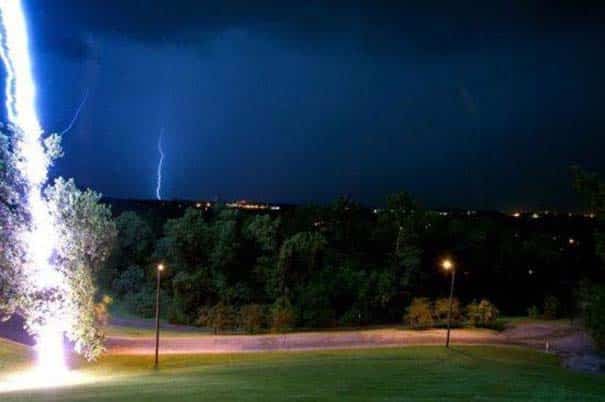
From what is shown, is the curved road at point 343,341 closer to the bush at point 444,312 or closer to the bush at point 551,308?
the bush at point 444,312

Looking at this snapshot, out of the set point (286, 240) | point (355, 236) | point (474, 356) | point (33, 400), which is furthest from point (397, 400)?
point (355, 236)

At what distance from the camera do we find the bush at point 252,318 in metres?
42.4

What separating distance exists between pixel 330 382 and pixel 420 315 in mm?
25886

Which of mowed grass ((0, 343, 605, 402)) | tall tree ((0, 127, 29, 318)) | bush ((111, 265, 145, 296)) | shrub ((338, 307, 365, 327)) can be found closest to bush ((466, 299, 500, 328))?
shrub ((338, 307, 365, 327))

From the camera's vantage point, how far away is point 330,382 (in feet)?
57.0

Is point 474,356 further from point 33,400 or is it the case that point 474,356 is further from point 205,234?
point 205,234

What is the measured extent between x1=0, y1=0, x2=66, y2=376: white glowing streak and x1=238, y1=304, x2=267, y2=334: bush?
18509 millimetres

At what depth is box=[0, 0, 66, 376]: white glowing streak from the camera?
20.6m

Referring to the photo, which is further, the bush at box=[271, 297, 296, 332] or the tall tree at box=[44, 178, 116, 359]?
the bush at box=[271, 297, 296, 332]

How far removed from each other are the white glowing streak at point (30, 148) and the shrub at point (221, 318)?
1866cm

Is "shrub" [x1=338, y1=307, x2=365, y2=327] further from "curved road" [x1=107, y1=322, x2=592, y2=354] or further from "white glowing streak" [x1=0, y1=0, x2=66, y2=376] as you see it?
"white glowing streak" [x1=0, y1=0, x2=66, y2=376]

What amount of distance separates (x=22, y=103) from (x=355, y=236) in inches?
1317

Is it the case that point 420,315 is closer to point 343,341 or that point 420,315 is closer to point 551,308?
point 343,341

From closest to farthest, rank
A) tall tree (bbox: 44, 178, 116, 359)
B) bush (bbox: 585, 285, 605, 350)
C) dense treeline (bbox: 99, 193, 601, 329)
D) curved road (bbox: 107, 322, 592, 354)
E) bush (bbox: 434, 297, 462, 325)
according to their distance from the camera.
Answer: tall tree (bbox: 44, 178, 116, 359) → bush (bbox: 585, 285, 605, 350) → curved road (bbox: 107, 322, 592, 354) → bush (bbox: 434, 297, 462, 325) → dense treeline (bbox: 99, 193, 601, 329)
